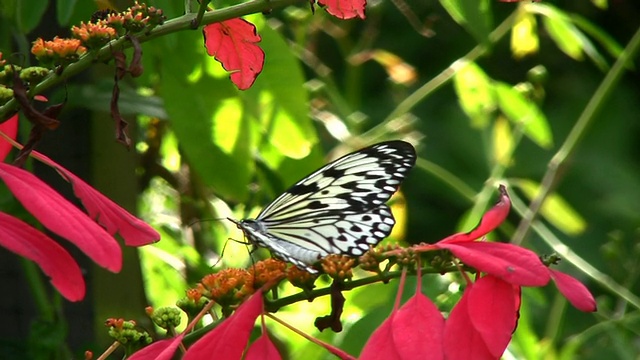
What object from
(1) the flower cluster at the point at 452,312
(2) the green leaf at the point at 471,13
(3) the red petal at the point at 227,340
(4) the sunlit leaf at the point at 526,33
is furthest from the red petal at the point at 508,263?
(4) the sunlit leaf at the point at 526,33

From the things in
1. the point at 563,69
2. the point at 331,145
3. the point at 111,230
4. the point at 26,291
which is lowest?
the point at 563,69

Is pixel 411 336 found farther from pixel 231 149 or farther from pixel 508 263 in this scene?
pixel 231 149

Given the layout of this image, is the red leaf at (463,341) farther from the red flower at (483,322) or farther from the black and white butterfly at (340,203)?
the black and white butterfly at (340,203)

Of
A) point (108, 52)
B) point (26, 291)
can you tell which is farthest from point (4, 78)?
point (26, 291)

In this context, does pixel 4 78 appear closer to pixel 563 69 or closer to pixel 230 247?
pixel 230 247

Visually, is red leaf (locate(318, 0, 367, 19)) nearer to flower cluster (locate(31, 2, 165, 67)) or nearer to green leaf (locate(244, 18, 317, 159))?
flower cluster (locate(31, 2, 165, 67))

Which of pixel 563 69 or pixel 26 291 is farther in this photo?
Result: pixel 563 69
